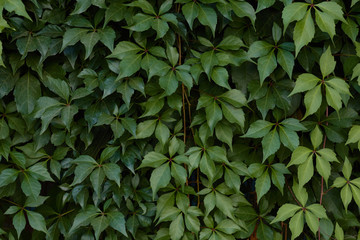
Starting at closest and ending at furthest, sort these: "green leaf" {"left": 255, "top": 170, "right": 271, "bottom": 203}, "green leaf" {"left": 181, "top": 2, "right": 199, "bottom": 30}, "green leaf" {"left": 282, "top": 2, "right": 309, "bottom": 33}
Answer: "green leaf" {"left": 282, "top": 2, "right": 309, "bottom": 33}
"green leaf" {"left": 181, "top": 2, "right": 199, "bottom": 30}
"green leaf" {"left": 255, "top": 170, "right": 271, "bottom": 203}

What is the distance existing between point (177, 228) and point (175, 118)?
439 millimetres

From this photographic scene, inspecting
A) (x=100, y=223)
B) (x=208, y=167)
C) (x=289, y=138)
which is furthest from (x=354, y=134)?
(x=100, y=223)

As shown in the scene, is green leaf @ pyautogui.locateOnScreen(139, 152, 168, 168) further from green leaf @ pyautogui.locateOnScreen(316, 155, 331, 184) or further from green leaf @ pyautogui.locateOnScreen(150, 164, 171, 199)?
green leaf @ pyautogui.locateOnScreen(316, 155, 331, 184)

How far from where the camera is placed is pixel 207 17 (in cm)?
147

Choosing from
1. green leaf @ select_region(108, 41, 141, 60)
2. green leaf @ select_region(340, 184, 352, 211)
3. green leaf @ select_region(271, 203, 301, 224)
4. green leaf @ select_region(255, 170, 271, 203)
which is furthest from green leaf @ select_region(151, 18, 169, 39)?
green leaf @ select_region(340, 184, 352, 211)

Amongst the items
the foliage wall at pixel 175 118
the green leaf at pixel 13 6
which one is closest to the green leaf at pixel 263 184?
the foliage wall at pixel 175 118

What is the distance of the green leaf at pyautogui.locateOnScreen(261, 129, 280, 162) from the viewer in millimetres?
1508

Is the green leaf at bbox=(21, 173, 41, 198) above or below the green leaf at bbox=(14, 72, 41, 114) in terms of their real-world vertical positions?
below

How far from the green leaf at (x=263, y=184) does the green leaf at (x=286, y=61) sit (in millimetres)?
407

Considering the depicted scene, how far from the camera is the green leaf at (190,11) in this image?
4.82 feet

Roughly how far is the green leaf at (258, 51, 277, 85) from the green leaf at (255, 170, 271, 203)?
1.24 ft

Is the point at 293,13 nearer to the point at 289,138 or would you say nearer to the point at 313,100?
the point at 313,100

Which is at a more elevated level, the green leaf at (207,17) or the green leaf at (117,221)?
the green leaf at (207,17)

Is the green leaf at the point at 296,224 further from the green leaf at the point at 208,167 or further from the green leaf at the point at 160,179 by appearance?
the green leaf at the point at 160,179
